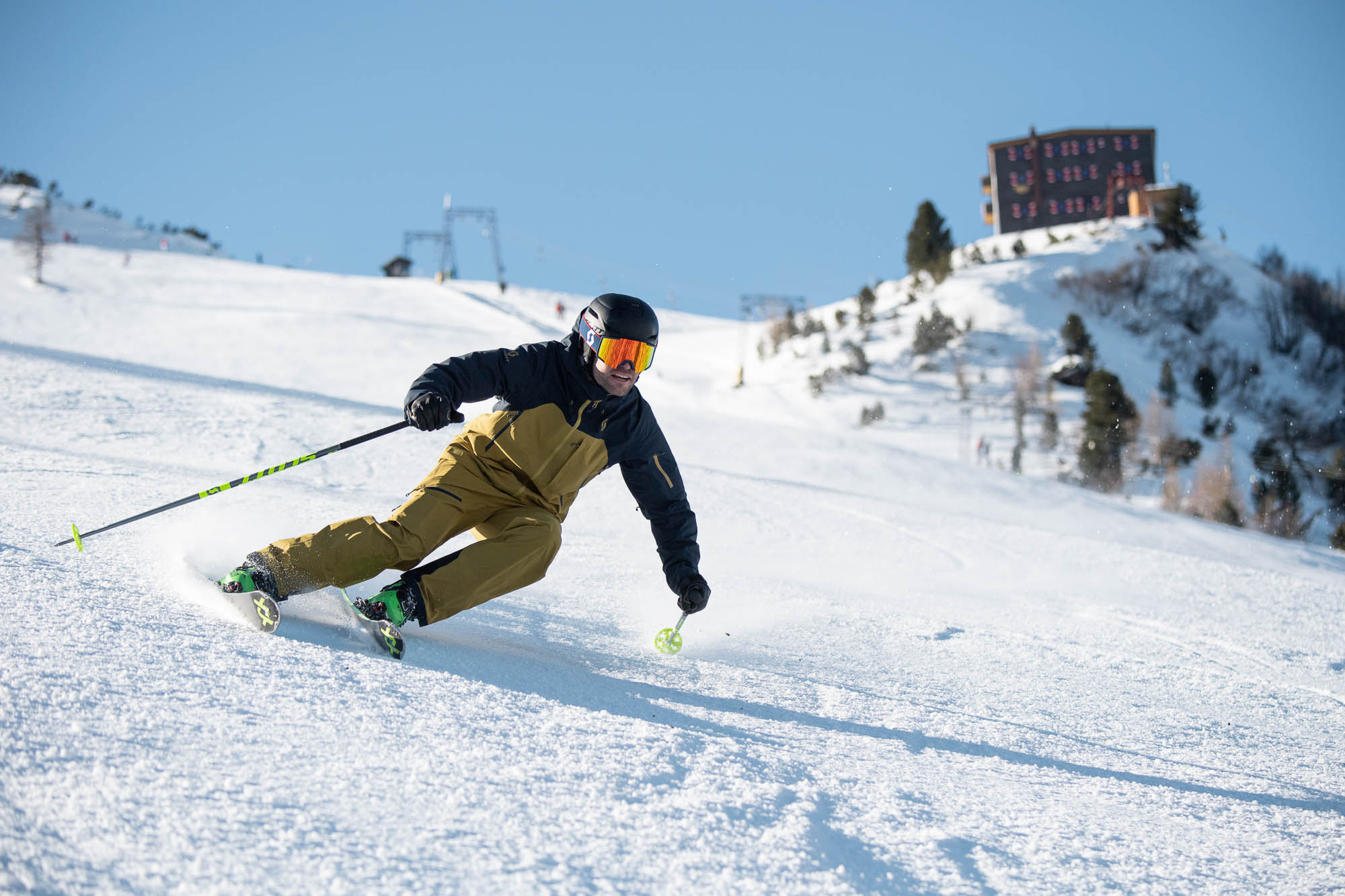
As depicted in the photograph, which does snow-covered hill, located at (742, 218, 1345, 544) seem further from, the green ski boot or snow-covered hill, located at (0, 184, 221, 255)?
snow-covered hill, located at (0, 184, 221, 255)

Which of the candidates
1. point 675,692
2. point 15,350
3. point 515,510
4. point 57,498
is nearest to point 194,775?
point 675,692

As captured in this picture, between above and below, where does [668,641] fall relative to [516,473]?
below

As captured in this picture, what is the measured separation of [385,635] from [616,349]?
1.15 metres

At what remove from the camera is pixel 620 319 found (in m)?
2.98

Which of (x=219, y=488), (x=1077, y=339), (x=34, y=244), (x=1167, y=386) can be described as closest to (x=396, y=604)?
(x=219, y=488)

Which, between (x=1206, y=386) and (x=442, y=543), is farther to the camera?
(x=1206, y=386)

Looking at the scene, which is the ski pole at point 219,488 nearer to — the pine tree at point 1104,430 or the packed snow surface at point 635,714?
the packed snow surface at point 635,714

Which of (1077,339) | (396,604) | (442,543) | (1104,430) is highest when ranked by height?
(1077,339)

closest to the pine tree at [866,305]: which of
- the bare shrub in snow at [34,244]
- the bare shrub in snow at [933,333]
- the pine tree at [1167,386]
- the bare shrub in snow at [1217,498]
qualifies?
the bare shrub in snow at [933,333]

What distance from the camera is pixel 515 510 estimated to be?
2.98 meters

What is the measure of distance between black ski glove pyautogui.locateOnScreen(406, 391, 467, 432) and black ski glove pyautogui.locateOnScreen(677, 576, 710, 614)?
1.00 metres

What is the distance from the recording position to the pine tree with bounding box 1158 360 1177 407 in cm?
3912

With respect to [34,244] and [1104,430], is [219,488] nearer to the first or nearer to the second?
[34,244]

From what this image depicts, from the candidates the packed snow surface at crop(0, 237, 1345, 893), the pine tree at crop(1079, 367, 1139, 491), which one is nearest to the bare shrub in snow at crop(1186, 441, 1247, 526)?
the pine tree at crop(1079, 367, 1139, 491)
